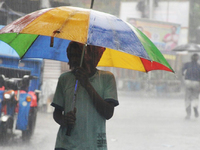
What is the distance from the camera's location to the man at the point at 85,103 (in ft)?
8.23

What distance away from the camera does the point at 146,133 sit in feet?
26.7

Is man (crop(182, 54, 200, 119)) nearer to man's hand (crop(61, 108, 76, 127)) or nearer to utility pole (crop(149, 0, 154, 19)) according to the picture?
man's hand (crop(61, 108, 76, 127))

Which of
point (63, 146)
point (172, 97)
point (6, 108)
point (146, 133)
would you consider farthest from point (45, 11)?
point (172, 97)

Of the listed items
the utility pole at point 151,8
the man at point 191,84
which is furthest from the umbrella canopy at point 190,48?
the utility pole at point 151,8

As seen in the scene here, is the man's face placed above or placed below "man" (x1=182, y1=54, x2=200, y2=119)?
above

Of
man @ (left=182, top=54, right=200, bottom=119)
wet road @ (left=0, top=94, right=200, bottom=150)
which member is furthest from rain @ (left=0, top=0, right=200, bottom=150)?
man @ (left=182, top=54, right=200, bottom=119)

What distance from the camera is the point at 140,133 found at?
26.6 ft

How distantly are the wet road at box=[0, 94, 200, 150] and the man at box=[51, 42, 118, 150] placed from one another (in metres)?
3.88

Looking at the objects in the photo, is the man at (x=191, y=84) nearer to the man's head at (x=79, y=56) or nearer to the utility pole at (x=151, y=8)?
the man's head at (x=79, y=56)

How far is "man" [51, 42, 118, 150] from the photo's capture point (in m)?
2.51

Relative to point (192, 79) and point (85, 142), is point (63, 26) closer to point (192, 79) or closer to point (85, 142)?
point (85, 142)

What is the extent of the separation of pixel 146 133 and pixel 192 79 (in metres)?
3.12

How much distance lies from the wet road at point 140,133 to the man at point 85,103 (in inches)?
153

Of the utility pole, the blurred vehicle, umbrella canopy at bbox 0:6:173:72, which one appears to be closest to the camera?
umbrella canopy at bbox 0:6:173:72
